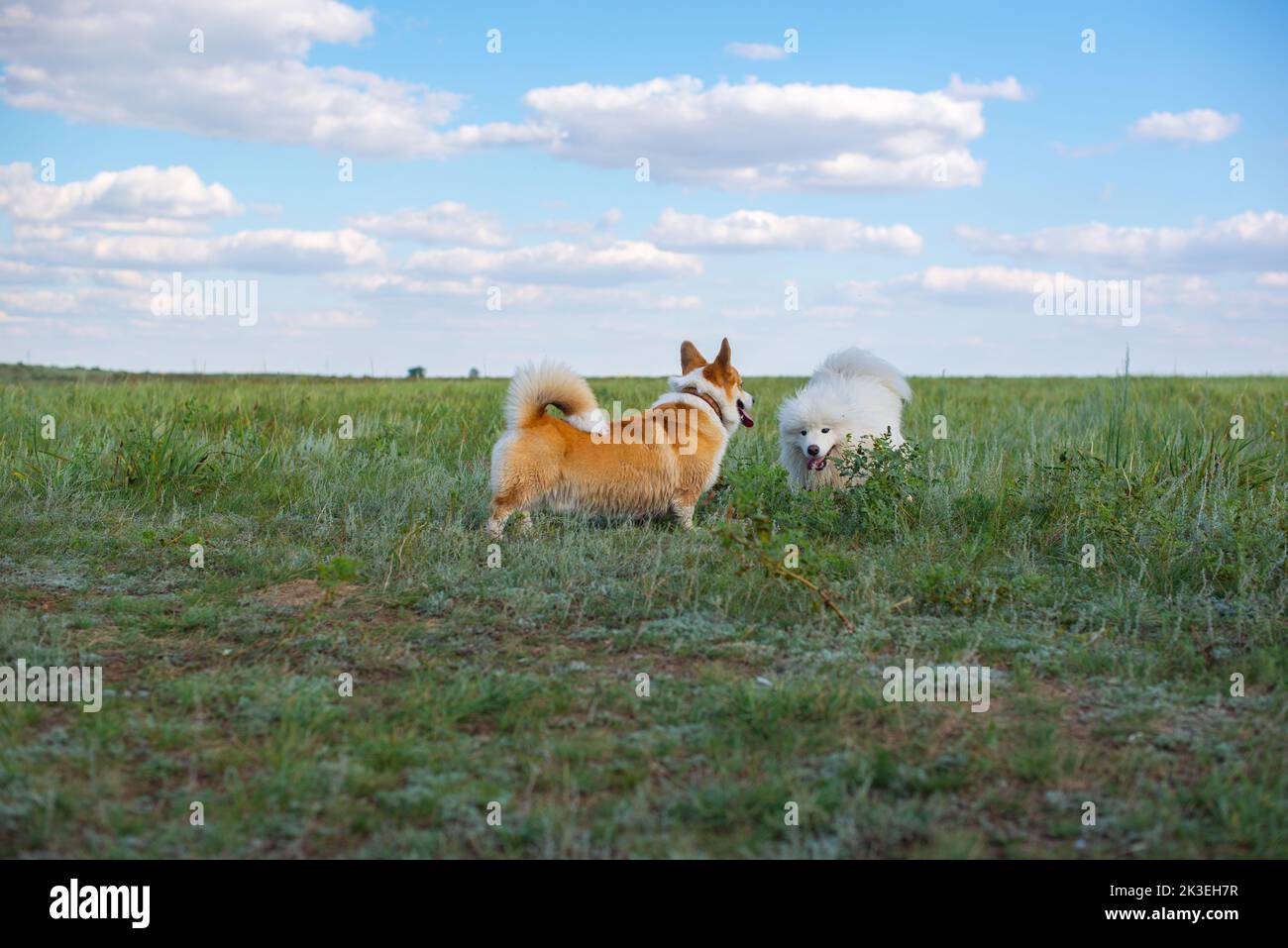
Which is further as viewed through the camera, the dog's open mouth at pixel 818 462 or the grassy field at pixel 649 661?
the dog's open mouth at pixel 818 462

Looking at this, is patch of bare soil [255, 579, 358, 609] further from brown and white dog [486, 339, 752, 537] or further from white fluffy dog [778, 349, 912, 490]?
white fluffy dog [778, 349, 912, 490]

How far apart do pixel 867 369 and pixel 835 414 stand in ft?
3.62

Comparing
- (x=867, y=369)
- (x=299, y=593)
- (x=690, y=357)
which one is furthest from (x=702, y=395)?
(x=299, y=593)

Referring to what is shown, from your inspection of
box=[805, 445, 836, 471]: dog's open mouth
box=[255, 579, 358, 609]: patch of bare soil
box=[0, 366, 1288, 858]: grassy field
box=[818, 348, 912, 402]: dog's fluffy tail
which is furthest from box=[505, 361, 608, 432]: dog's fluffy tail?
box=[818, 348, 912, 402]: dog's fluffy tail

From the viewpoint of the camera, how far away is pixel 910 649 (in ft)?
15.0

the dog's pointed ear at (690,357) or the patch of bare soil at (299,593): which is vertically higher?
the dog's pointed ear at (690,357)

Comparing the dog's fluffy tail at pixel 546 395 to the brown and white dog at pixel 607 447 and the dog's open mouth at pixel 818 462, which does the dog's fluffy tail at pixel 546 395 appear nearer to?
the brown and white dog at pixel 607 447

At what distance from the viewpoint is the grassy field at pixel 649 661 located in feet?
9.82

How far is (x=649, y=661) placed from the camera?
14.7 ft

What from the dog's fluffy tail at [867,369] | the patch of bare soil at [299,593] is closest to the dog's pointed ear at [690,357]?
the dog's fluffy tail at [867,369]

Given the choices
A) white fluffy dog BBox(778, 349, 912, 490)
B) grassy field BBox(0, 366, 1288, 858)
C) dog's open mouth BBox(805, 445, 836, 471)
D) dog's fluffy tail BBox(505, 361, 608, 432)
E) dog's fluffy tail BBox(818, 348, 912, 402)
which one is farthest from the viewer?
dog's fluffy tail BBox(818, 348, 912, 402)

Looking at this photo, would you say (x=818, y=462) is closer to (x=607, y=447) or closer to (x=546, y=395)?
(x=607, y=447)

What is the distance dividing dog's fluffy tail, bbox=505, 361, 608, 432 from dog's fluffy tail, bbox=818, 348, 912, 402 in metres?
2.94

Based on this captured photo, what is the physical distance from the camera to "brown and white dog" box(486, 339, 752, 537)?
649 cm
